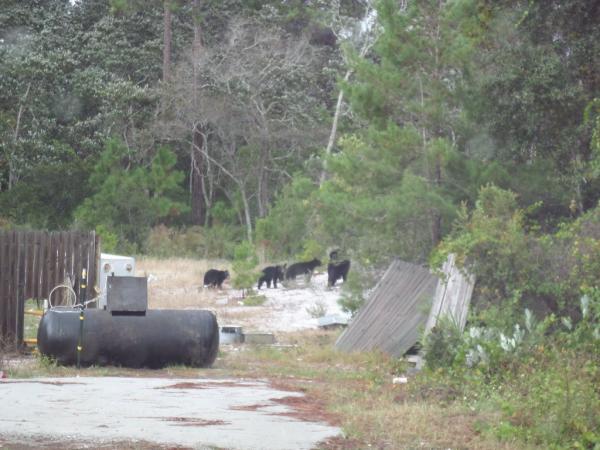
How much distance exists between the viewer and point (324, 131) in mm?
44281

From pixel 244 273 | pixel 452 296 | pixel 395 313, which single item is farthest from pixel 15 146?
pixel 452 296

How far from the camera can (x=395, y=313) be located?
57.4 ft

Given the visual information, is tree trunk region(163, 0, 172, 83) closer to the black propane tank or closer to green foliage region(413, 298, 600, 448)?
the black propane tank

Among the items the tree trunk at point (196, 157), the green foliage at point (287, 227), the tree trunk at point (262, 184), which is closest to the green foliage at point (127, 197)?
the tree trunk at point (196, 157)

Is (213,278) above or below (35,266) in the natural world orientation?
below

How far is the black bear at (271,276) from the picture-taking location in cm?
2780

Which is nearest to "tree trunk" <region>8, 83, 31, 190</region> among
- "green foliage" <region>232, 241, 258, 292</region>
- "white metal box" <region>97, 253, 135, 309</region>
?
"green foliage" <region>232, 241, 258, 292</region>

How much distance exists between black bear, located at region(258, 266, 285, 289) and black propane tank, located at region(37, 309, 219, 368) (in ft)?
40.0

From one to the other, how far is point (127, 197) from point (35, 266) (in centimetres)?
2209

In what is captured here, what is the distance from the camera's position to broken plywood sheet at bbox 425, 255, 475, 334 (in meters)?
15.2

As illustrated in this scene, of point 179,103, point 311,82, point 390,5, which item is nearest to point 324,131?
point 311,82

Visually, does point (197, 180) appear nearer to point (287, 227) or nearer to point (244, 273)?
point (287, 227)

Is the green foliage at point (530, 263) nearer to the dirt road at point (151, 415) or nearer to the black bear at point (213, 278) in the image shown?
the dirt road at point (151, 415)

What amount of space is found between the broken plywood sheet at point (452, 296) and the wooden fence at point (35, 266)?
556cm
